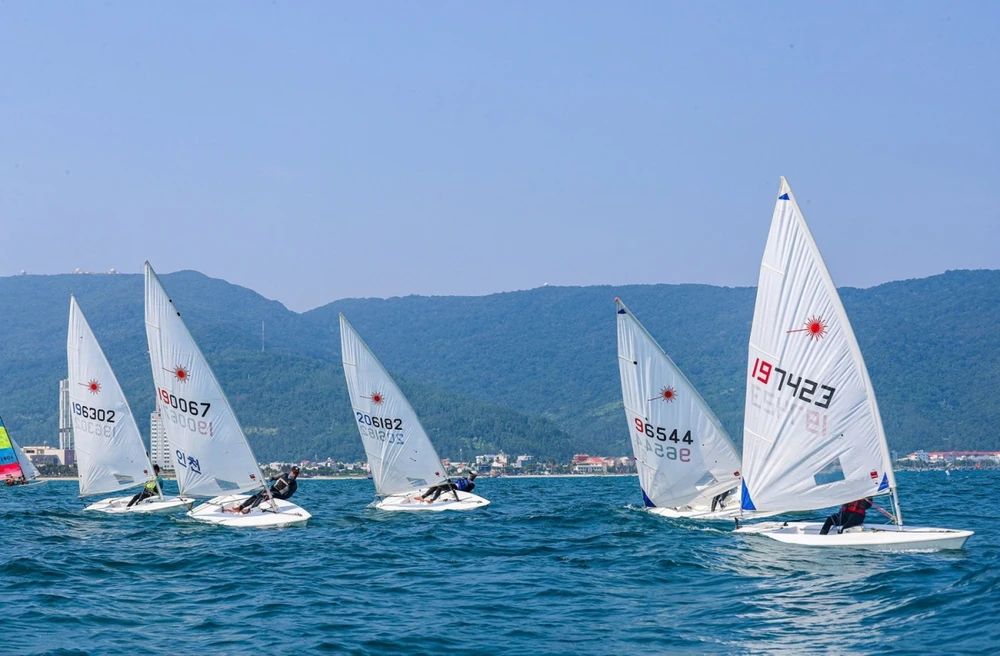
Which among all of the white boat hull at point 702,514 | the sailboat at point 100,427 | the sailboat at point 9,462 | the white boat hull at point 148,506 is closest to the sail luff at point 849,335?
the white boat hull at point 702,514

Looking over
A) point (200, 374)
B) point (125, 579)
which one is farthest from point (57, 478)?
point (125, 579)

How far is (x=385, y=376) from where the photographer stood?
146 feet

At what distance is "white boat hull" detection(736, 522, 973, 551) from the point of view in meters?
23.9

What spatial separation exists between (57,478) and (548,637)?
449ft

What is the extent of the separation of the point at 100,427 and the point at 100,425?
0.07 meters

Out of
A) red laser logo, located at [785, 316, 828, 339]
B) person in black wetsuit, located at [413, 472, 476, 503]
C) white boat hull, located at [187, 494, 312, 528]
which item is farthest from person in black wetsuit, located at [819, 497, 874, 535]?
person in black wetsuit, located at [413, 472, 476, 503]

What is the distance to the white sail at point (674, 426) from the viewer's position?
3662 centimetres

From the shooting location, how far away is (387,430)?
145 ft

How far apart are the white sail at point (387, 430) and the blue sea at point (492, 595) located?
1125 centimetres

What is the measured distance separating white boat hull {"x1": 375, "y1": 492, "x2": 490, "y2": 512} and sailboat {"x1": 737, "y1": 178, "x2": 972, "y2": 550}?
18708mm

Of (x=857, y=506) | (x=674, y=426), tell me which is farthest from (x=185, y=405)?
(x=857, y=506)

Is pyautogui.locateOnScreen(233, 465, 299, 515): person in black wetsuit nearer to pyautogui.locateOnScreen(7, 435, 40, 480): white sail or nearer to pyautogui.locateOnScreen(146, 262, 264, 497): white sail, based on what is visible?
pyautogui.locateOnScreen(146, 262, 264, 497): white sail

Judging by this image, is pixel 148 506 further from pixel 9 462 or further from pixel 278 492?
pixel 9 462

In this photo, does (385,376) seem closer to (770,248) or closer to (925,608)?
(770,248)
